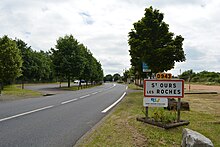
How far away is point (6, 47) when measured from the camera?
27.8 metres

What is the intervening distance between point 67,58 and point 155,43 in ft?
96.2

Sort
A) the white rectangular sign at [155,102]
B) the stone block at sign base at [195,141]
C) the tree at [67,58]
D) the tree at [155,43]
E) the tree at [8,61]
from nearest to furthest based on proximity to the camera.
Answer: the stone block at sign base at [195,141] → the white rectangular sign at [155,102] → the tree at [155,43] → the tree at [8,61] → the tree at [67,58]

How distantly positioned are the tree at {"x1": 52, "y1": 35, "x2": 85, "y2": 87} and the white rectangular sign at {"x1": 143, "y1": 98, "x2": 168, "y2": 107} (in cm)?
4046

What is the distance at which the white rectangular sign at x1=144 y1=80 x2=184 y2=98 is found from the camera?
8445mm

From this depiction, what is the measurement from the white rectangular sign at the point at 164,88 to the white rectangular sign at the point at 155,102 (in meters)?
0.13

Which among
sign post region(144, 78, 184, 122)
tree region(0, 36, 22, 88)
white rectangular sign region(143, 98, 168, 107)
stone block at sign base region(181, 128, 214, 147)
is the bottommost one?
stone block at sign base region(181, 128, 214, 147)

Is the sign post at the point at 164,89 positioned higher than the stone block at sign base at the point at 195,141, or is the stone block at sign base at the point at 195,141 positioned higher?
the sign post at the point at 164,89

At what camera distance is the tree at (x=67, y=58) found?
159 feet

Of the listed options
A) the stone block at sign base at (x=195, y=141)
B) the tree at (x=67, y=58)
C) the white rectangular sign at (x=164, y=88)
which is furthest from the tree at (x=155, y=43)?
the tree at (x=67, y=58)

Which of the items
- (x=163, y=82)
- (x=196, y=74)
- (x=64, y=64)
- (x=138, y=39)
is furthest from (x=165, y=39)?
(x=196, y=74)

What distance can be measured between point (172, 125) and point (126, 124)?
156 centimetres

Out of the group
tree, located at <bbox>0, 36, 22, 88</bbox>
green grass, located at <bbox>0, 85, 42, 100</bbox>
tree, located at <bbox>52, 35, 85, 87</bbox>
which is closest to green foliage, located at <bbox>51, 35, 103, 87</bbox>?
tree, located at <bbox>52, 35, 85, 87</bbox>

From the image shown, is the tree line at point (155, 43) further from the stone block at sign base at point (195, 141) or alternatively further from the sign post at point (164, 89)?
the stone block at sign base at point (195, 141)

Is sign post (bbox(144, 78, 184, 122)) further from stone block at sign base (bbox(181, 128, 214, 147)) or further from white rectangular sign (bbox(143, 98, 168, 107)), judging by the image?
stone block at sign base (bbox(181, 128, 214, 147))
